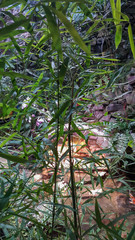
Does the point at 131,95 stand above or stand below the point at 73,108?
above

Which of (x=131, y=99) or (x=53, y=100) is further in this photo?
(x=131, y=99)

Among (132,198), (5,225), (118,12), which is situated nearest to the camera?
(118,12)

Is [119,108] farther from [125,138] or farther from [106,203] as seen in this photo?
[125,138]

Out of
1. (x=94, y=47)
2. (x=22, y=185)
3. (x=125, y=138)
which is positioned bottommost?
(x=22, y=185)

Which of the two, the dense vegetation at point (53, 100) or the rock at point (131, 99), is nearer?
the dense vegetation at point (53, 100)

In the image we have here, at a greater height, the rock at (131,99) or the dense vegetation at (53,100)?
the rock at (131,99)

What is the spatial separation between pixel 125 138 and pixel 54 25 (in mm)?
588

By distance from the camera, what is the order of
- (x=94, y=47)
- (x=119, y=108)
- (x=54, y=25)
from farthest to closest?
(x=94, y=47) < (x=119, y=108) < (x=54, y=25)

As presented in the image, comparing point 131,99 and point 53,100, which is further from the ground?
point 131,99

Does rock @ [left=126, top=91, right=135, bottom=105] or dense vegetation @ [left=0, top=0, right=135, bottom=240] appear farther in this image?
rock @ [left=126, top=91, right=135, bottom=105]

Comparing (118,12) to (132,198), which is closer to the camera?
(118,12)

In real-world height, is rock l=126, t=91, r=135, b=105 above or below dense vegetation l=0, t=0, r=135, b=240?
above

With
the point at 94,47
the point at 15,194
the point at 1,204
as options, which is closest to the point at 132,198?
the point at 15,194

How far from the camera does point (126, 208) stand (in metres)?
2.14
